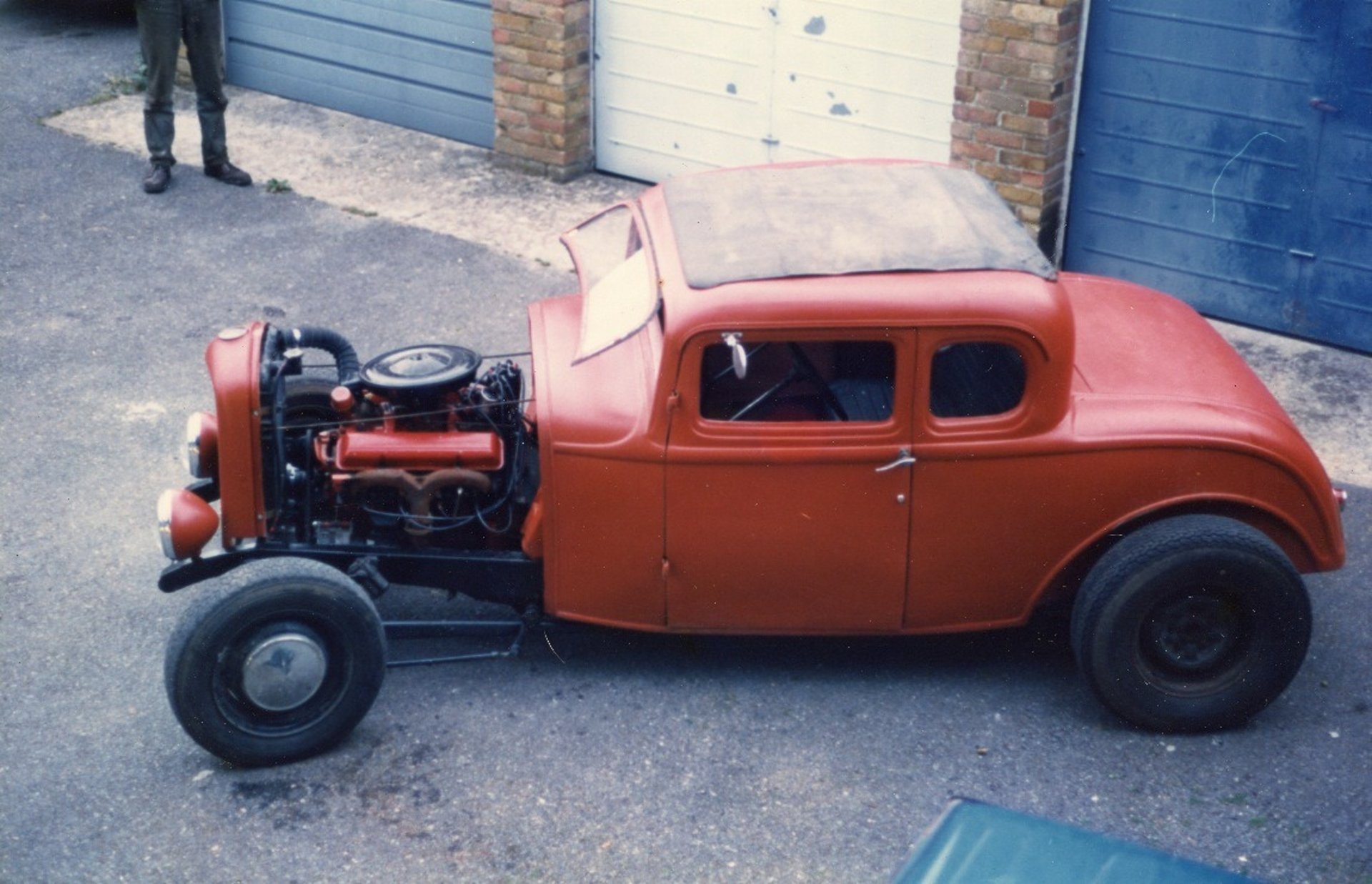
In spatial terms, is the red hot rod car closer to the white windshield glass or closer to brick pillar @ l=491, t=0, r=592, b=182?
the white windshield glass

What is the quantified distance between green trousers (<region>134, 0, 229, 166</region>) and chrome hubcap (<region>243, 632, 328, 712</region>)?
608 cm

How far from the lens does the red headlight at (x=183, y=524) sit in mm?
5430

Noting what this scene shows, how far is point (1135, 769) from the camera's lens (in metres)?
5.50

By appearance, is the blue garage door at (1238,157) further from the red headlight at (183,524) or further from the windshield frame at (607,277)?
the red headlight at (183,524)

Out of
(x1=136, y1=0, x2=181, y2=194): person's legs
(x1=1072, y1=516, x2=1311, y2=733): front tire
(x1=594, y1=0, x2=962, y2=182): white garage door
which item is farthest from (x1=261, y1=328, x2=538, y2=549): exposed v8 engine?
(x1=136, y1=0, x2=181, y2=194): person's legs

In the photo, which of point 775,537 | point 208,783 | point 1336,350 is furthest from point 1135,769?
point 1336,350

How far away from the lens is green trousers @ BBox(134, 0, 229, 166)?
33.3ft

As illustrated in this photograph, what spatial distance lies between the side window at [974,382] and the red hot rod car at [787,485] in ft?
0.03

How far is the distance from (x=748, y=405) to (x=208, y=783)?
227 cm

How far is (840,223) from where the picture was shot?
222 inches

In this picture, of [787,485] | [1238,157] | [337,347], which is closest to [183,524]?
[337,347]

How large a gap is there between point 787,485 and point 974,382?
749 mm

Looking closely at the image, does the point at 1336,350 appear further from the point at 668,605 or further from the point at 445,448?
the point at 445,448

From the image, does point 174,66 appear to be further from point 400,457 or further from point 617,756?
point 617,756
